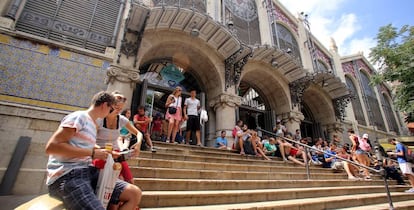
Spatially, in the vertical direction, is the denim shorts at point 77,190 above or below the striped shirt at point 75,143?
below

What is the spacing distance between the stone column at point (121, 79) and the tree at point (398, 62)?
13228mm

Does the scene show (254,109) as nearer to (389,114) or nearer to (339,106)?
(339,106)

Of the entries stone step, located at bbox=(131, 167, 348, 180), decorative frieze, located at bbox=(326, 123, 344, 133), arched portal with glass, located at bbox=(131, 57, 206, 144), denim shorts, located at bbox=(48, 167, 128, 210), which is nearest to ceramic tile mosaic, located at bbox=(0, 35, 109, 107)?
arched portal with glass, located at bbox=(131, 57, 206, 144)

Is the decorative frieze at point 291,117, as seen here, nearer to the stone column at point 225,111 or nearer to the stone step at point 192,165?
the stone column at point 225,111

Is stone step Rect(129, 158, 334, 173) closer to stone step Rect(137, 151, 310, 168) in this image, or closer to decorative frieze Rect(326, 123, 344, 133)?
stone step Rect(137, 151, 310, 168)

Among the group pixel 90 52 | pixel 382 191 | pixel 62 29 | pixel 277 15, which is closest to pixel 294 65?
pixel 277 15

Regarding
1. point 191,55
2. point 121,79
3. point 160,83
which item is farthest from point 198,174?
point 191,55

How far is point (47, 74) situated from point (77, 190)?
563 cm

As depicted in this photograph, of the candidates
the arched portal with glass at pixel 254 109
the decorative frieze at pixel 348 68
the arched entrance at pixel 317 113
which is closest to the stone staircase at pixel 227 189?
the arched portal with glass at pixel 254 109

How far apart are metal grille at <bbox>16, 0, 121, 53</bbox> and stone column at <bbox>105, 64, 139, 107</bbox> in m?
0.99

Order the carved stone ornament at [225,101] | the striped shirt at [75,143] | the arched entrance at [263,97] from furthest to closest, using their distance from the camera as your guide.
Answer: the arched entrance at [263,97] < the carved stone ornament at [225,101] < the striped shirt at [75,143]

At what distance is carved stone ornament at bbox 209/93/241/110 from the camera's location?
26.8 ft

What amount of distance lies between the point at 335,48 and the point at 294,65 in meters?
9.49

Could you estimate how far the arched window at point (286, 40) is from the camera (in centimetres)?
1208
